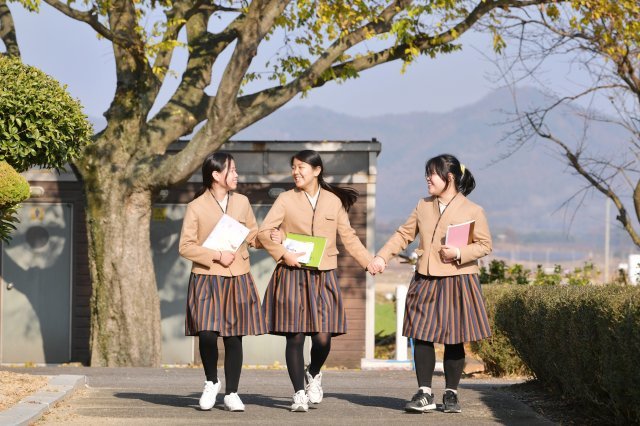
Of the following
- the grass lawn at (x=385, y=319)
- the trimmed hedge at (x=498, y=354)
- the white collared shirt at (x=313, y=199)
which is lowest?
the grass lawn at (x=385, y=319)

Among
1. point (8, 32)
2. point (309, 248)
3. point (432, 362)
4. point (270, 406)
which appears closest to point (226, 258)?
point (309, 248)

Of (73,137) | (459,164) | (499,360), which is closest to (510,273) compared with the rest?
(499,360)

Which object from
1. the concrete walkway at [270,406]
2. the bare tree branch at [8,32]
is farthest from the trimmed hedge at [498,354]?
the bare tree branch at [8,32]

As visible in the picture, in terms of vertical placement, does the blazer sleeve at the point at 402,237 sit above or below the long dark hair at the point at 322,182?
below

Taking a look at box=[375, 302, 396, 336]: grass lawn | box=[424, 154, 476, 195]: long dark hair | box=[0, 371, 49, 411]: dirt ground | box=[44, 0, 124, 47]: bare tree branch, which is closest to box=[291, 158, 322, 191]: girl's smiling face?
box=[424, 154, 476, 195]: long dark hair

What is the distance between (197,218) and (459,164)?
1.94 meters

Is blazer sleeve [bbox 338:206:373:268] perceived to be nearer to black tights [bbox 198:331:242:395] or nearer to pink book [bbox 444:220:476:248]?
pink book [bbox 444:220:476:248]

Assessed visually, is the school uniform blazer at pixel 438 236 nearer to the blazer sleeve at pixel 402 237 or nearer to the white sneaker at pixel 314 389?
the blazer sleeve at pixel 402 237

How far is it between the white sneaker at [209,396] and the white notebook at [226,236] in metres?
0.99

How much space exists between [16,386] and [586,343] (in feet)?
14.6

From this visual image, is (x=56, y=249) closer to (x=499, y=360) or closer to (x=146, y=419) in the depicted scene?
(x=499, y=360)

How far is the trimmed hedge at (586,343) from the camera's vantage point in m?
6.81

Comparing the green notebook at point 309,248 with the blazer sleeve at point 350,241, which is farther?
the blazer sleeve at point 350,241

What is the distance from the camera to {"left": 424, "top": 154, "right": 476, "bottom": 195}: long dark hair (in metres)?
9.00
